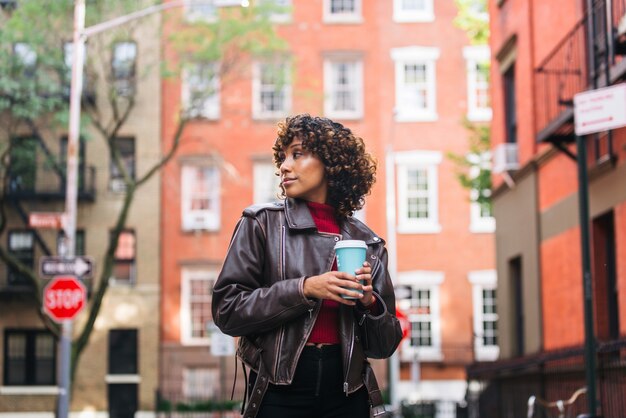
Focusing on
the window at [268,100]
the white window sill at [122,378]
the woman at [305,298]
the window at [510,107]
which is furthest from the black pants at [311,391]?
the window at [268,100]

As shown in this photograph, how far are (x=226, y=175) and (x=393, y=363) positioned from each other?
1248cm

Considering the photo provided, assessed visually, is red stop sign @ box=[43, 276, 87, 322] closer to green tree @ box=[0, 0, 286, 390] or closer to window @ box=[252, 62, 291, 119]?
green tree @ box=[0, 0, 286, 390]

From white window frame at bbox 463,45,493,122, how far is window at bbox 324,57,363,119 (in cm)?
400

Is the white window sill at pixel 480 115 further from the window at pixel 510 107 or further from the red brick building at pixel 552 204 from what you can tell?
the window at pixel 510 107

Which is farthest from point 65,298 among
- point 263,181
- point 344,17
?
point 344,17

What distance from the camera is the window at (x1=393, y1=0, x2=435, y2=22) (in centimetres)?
4472

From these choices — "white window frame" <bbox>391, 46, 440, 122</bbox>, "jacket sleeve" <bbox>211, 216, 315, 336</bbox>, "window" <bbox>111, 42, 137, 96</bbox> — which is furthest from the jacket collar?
"white window frame" <bbox>391, 46, 440, 122</bbox>

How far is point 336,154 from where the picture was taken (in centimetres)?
506

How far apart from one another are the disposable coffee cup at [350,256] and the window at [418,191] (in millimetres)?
39480

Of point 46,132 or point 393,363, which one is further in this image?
point 46,132

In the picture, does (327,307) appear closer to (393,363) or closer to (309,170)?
(309,170)

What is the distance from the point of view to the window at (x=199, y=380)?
43281 mm

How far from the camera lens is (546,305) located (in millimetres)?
20844

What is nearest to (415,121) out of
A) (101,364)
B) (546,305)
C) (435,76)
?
(435,76)
